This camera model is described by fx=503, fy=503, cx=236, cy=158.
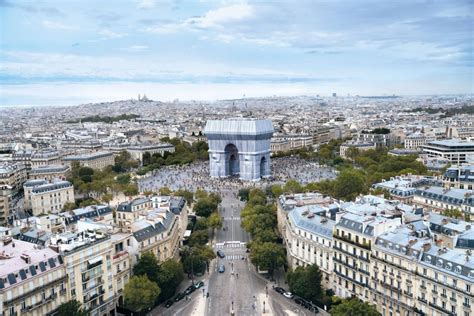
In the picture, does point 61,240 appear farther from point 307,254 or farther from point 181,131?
point 181,131

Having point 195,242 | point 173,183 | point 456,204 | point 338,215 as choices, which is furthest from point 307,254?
point 173,183

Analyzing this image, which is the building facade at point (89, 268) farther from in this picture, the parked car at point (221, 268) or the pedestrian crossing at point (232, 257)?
the pedestrian crossing at point (232, 257)

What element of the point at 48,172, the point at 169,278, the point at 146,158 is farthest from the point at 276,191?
the point at 146,158

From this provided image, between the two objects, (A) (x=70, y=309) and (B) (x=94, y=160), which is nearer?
(A) (x=70, y=309)

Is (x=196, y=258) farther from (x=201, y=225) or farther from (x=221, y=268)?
(x=201, y=225)

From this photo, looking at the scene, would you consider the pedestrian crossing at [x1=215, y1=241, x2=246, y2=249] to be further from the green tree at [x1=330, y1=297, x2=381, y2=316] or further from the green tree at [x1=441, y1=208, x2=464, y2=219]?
the green tree at [x1=330, y1=297, x2=381, y2=316]

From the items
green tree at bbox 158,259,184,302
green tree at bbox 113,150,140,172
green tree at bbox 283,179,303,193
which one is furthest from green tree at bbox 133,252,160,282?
green tree at bbox 113,150,140,172
